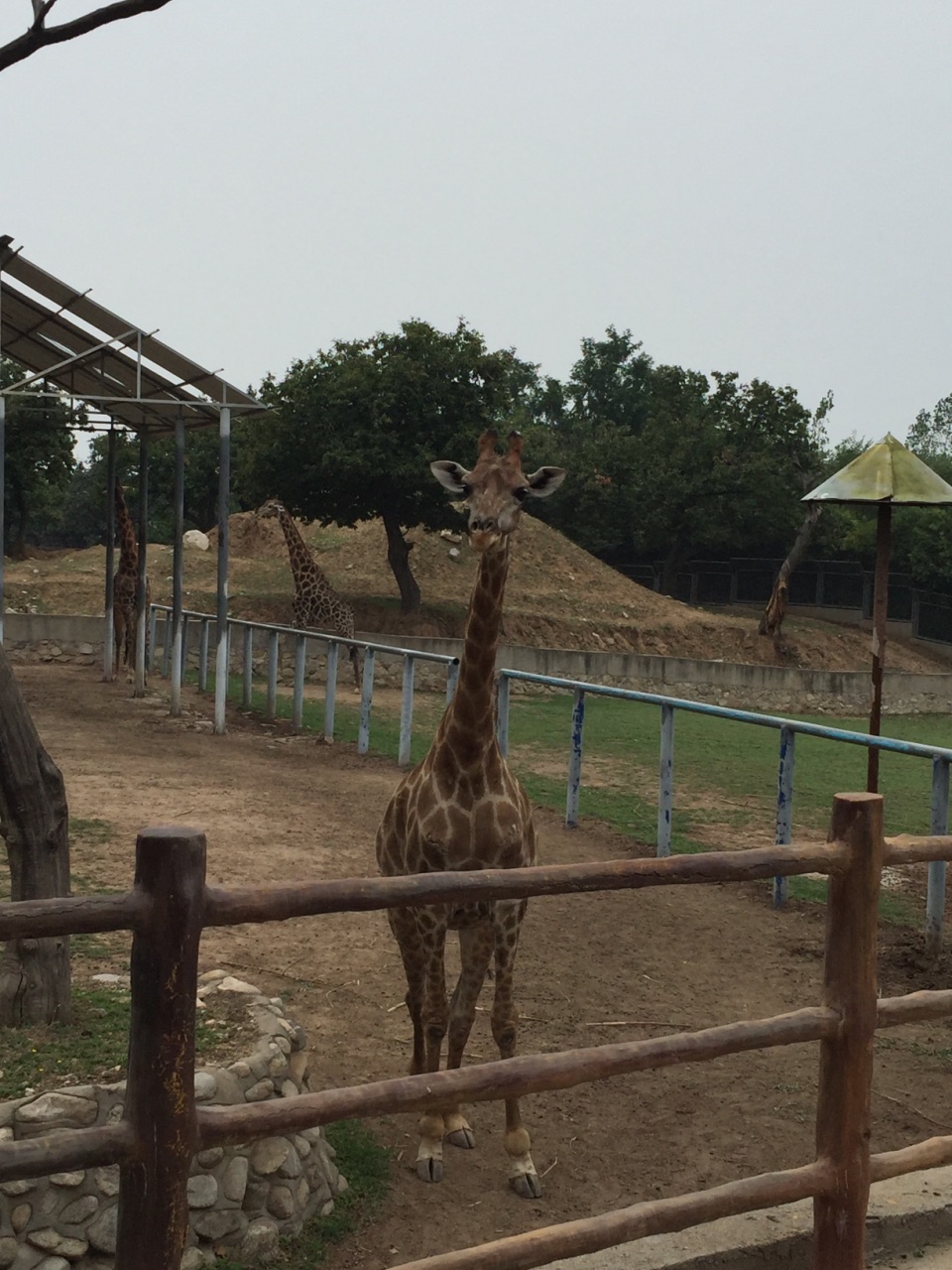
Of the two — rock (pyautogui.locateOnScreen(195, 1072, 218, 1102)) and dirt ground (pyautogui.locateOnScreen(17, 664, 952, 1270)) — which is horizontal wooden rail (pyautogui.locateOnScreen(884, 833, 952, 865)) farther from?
rock (pyautogui.locateOnScreen(195, 1072, 218, 1102))

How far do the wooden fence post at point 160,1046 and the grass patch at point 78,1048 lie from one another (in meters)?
1.45

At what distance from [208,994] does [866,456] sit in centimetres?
530

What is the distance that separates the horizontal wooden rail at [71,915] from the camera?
2385 millimetres

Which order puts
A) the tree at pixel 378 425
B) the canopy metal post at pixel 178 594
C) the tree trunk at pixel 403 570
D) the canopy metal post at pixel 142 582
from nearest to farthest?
the canopy metal post at pixel 178 594 < the canopy metal post at pixel 142 582 < the tree at pixel 378 425 < the tree trunk at pixel 403 570

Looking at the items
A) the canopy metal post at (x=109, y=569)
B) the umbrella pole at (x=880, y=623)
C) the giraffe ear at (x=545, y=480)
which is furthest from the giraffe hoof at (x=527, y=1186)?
the canopy metal post at (x=109, y=569)

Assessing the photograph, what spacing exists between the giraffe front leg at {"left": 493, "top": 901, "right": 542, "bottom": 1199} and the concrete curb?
2.77 feet

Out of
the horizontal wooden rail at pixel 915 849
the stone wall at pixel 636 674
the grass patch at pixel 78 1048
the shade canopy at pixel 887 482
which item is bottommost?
the stone wall at pixel 636 674

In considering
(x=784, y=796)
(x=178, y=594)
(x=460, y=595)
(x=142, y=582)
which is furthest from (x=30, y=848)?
(x=460, y=595)

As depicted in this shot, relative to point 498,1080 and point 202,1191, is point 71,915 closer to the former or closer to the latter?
point 498,1080

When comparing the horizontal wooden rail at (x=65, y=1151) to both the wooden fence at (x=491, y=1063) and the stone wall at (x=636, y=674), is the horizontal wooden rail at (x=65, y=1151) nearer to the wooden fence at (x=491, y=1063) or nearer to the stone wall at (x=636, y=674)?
the wooden fence at (x=491, y=1063)

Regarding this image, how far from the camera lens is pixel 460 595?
92.1 ft

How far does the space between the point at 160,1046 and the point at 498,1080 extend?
793 mm

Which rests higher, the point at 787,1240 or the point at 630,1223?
the point at 630,1223

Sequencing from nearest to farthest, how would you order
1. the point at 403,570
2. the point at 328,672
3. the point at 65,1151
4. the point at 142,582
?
the point at 65,1151 < the point at 328,672 < the point at 142,582 < the point at 403,570
